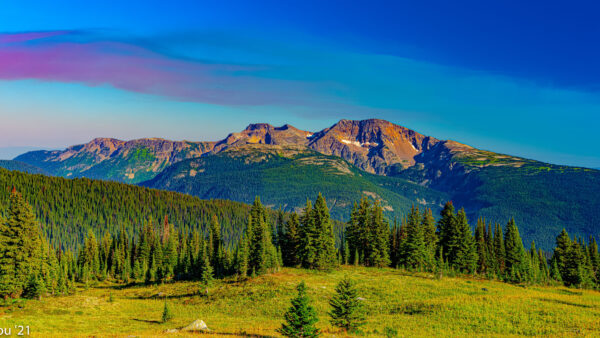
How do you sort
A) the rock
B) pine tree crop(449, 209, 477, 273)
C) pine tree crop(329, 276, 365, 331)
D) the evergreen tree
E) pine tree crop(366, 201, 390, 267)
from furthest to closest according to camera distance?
pine tree crop(366, 201, 390, 267), pine tree crop(449, 209, 477, 273), the evergreen tree, the rock, pine tree crop(329, 276, 365, 331)

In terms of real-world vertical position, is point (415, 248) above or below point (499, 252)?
above

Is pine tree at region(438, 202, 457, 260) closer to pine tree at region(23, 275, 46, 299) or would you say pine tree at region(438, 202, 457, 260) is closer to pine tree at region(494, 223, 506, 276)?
pine tree at region(494, 223, 506, 276)

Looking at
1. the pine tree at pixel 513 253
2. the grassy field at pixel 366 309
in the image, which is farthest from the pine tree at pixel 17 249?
the pine tree at pixel 513 253

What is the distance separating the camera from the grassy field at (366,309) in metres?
40.5

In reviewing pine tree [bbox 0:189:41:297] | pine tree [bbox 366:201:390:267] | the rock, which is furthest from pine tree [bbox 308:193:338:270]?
pine tree [bbox 0:189:41:297]

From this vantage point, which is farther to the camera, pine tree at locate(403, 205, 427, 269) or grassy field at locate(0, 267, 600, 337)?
pine tree at locate(403, 205, 427, 269)

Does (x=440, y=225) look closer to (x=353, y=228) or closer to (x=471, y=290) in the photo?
(x=353, y=228)

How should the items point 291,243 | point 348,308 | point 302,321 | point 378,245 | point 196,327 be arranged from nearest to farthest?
point 302,321 → point 348,308 → point 196,327 → point 378,245 → point 291,243

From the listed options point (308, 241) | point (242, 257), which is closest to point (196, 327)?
point (242, 257)

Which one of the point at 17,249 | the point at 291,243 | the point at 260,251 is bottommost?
the point at 291,243

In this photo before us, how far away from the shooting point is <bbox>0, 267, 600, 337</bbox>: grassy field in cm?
4054

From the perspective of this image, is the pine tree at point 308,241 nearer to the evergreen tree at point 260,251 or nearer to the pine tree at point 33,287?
the evergreen tree at point 260,251

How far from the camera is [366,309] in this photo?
2080 inches

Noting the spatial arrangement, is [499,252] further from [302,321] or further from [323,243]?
[302,321]
